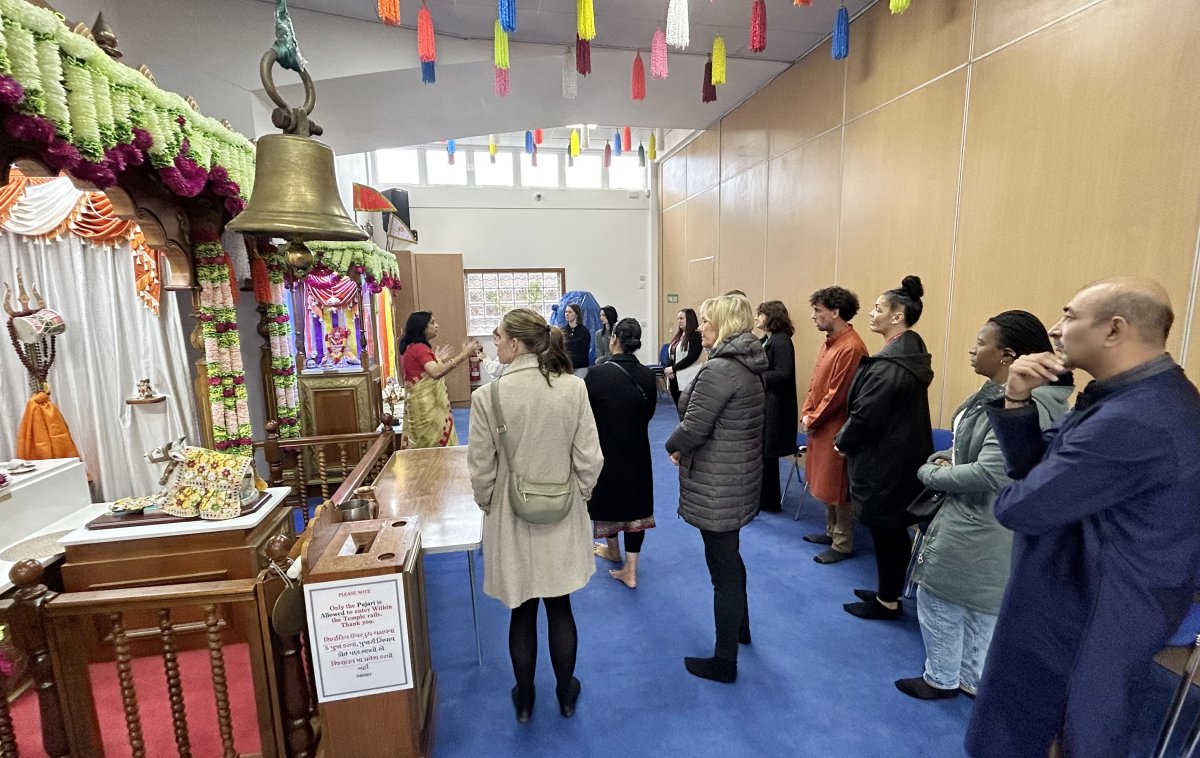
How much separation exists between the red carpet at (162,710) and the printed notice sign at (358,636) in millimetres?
791

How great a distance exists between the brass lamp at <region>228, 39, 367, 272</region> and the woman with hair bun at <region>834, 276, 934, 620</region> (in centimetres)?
231

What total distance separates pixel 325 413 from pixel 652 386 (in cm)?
329

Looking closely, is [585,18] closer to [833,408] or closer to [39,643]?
[833,408]

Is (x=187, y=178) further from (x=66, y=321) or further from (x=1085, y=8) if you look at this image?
(x=1085, y=8)

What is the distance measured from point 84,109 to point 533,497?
177cm

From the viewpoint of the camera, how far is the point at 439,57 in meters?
4.00

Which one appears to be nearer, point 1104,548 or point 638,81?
point 1104,548

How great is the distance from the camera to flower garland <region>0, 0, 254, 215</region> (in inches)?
53.9

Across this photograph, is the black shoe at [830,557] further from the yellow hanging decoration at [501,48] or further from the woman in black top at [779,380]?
the yellow hanging decoration at [501,48]

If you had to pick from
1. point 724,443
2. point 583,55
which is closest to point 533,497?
point 724,443

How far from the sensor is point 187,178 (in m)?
2.23

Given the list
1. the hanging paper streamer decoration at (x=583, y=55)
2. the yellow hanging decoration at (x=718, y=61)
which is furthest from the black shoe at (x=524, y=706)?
the yellow hanging decoration at (x=718, y=61)

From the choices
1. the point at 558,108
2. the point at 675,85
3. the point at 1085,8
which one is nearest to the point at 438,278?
the point at 558,108

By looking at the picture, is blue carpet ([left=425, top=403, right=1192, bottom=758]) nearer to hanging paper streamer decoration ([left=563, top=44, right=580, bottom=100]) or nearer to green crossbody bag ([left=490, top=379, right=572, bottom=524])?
green crossbody bag ([left=490, top=379, right=572, bottom=524])
